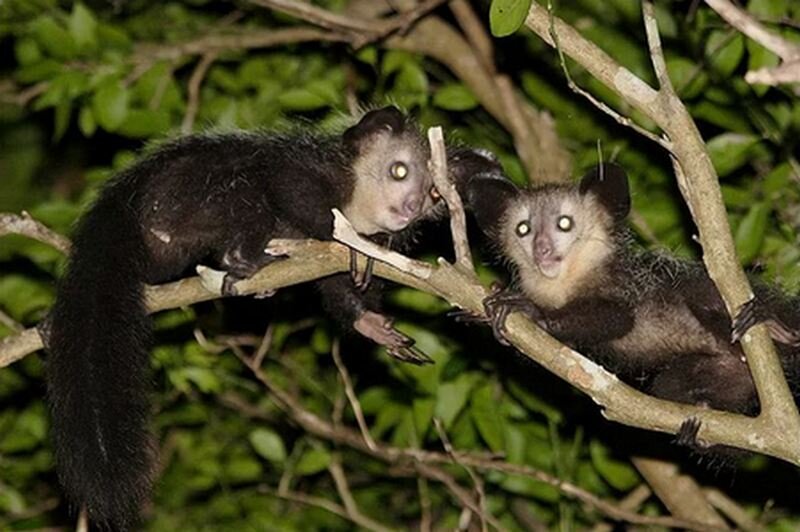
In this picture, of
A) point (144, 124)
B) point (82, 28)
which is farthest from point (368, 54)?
point (82, 28)

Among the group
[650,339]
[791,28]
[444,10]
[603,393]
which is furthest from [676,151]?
[444,10]

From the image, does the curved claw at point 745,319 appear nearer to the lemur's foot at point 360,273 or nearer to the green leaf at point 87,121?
the lemur's foot at point 360,273

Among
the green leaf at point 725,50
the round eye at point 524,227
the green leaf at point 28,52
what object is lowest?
the green leaf at point 28,52

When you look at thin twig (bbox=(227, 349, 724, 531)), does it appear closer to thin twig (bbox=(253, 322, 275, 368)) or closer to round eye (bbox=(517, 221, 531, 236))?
thin twig (bbox=(253, 322, 275, 368))

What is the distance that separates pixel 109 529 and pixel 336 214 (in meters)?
1.07

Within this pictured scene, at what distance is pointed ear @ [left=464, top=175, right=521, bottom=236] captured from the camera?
4.81 meters

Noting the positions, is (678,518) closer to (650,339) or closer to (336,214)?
(650,339)

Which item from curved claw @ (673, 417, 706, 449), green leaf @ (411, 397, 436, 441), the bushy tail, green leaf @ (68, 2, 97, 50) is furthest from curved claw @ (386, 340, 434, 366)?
green leaf @ (68, 2, 97, 50)

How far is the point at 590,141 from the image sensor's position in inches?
243

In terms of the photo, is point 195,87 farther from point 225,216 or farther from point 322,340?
point 225,216

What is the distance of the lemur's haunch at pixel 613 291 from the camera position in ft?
15.9

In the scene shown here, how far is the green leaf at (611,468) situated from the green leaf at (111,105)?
223 cm

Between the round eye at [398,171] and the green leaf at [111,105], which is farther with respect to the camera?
the green leaf at [111,105]

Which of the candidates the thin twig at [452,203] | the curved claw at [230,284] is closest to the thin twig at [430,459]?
the curved claw at [230,284]
